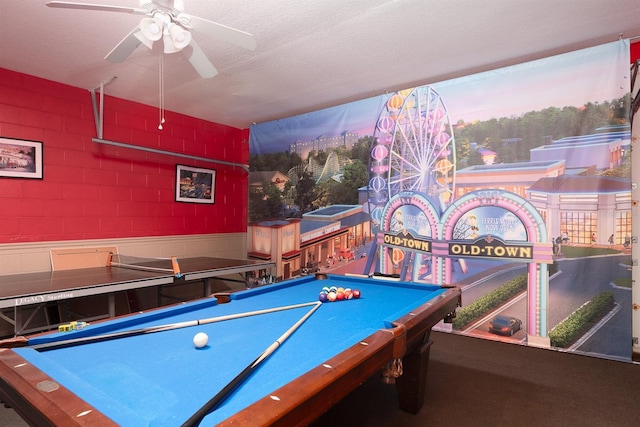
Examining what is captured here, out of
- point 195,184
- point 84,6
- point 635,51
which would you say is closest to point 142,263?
point 195,184

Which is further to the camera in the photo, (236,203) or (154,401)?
(236,203)

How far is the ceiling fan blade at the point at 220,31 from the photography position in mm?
2025

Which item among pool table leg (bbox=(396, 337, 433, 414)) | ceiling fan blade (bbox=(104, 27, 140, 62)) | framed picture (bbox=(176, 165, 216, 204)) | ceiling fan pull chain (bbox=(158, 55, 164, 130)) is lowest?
pool table leg (bbox=(396, 337, 433, 414))

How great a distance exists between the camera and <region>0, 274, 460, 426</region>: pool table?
0.90 m

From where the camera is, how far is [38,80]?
3.54m

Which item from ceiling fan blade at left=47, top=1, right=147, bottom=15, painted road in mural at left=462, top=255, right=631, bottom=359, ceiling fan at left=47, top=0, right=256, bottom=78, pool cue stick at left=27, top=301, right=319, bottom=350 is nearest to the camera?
pool cue stick at left=27, top=301, right=319, bottom=350

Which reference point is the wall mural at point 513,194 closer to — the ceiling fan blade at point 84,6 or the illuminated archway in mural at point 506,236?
the illuminated archway in mural at point 506,236

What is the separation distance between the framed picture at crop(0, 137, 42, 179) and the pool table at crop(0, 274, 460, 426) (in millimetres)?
2754

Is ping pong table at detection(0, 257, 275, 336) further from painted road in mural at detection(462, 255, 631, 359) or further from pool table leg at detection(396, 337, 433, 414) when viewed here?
painted road in mural at detection(462, 255, 631, 359)

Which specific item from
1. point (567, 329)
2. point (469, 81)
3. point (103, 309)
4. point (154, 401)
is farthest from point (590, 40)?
point (103, 309)

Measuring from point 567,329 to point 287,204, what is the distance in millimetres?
3496

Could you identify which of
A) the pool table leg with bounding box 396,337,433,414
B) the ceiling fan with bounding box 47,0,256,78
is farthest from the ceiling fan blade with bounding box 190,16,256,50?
the pool table leg with bounding box 396,337,433,414

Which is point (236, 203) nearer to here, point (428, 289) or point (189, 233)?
point (189, 233)

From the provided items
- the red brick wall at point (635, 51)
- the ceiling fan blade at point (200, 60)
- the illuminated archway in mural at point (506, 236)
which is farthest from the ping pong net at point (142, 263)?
the red brick wall at point (635, 51)
